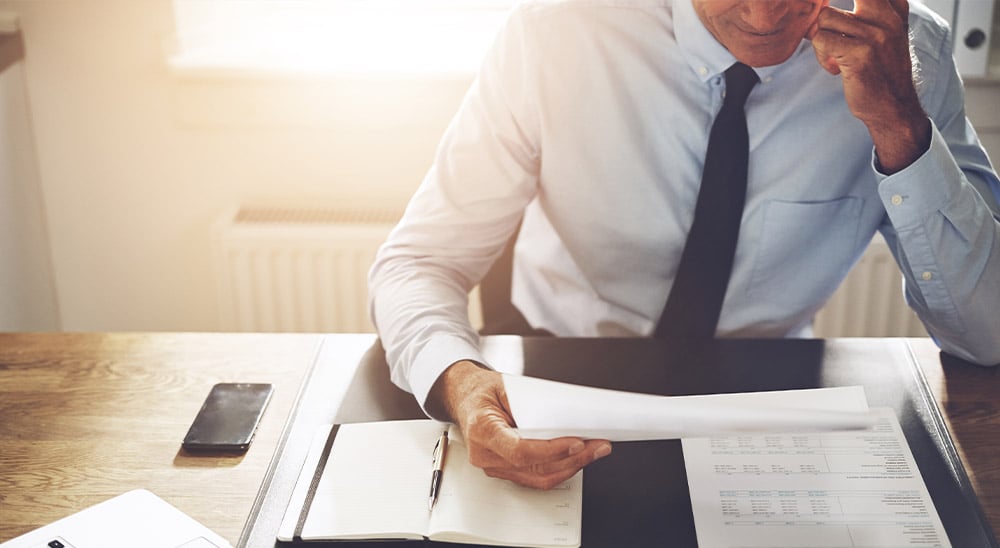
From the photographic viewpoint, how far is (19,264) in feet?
6.75

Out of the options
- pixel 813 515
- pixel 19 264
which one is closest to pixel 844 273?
pixel 813 515

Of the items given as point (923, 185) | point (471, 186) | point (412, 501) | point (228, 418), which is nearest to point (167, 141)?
point (471, 186)

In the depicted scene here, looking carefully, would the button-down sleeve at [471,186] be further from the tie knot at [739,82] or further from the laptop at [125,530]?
the laptop at [125,530]

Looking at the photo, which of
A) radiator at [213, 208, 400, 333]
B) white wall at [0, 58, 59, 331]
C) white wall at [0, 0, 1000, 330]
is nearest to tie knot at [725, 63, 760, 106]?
white wall at [0, 0, 1000, 330]

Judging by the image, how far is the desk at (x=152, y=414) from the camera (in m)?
0.92

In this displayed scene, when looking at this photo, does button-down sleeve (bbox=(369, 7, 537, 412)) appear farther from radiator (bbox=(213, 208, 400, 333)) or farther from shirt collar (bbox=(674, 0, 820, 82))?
radiator (bbox=(213, 208, 400, 333))

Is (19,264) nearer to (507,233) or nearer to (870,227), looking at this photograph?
(507,233)

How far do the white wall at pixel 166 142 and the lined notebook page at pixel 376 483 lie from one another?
1.07 metres

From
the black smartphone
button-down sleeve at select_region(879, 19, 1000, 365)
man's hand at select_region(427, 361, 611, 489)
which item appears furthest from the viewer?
button-down sleeve at select_region(879, 19, 1000, 365)

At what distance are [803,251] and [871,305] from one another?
0.77 metres

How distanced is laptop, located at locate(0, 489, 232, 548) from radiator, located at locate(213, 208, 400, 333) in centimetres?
108

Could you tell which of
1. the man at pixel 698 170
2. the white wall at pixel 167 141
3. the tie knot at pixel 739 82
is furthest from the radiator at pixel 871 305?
the tie knot at pixel 739 82

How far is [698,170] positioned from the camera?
4.15 ft

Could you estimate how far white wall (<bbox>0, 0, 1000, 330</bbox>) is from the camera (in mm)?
1944
